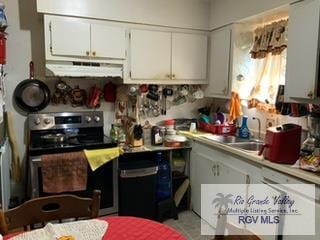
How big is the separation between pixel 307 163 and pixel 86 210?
1.35 m

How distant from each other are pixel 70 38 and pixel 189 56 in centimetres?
126

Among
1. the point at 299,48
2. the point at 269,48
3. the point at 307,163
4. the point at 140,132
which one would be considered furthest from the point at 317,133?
the point at 140,132

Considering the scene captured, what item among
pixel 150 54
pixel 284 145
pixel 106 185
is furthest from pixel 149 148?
pixel 284 145

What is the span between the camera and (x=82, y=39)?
8.32 ft

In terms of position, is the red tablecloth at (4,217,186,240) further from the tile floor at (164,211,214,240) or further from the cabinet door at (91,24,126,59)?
the cabinet door at (91,24,126,59)

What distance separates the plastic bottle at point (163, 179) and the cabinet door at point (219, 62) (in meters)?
0.95

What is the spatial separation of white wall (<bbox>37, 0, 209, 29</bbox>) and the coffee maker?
5.17 feet

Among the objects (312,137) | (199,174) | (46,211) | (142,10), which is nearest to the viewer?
(46,211)

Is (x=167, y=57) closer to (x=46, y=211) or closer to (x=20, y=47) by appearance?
(x=20, y=47)

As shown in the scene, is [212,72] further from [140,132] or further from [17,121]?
[17,121]

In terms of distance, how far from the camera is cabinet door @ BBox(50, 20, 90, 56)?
2.44 m

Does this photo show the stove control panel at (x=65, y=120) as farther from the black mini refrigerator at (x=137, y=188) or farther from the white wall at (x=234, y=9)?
the white wall at (x=234, y=9)

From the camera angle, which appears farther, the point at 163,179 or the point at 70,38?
the point at 163,179

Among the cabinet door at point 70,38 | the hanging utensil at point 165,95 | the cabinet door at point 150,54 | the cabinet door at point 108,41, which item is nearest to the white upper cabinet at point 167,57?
the cabinet door at point 150,54
